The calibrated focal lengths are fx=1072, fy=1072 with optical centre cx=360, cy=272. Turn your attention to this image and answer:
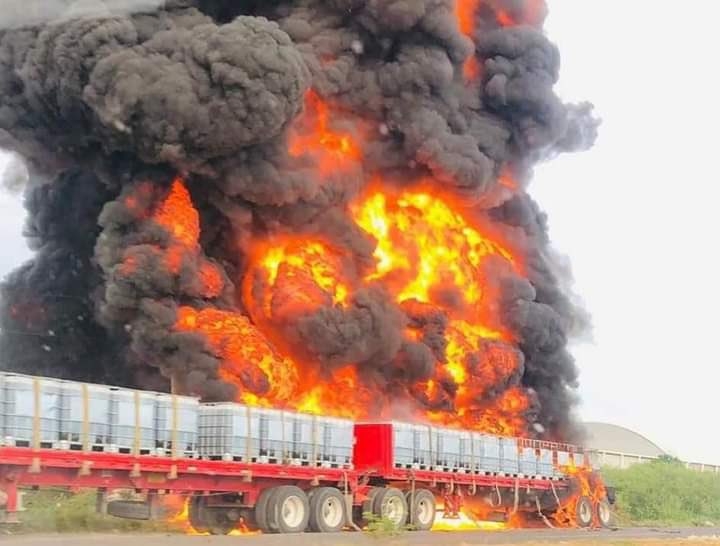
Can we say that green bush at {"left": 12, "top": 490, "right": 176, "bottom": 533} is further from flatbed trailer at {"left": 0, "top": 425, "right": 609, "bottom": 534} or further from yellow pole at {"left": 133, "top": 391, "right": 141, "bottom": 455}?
yellow pole at {"left": 133, "top": 391, "right": 141, "bottom": 455}

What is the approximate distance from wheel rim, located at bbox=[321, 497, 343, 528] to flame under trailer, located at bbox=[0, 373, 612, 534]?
39 millimetres

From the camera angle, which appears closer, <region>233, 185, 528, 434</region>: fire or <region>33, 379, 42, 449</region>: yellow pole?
<region>33, 379, 42, 449</region>: yellow pole

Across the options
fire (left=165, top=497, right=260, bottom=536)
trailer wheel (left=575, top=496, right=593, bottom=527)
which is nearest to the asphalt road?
fire (left=165, top=497, right=260, bottom=536)

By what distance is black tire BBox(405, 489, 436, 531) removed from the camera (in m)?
32.1

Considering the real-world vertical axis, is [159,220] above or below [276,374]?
above

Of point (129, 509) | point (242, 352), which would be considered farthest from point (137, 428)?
point (242, 352)

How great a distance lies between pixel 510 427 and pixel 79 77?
2309 centimetres

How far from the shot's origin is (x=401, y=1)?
42.8m

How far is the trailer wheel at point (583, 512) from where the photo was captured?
39969mm

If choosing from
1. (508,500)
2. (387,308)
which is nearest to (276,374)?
(387,308)

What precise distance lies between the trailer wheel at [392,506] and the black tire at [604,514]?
12688 mm

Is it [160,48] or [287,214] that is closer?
[160,48]

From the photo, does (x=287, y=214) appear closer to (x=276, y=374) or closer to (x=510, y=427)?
(x=276, y=374)

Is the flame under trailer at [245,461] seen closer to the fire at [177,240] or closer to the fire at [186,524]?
the fire at [186,524]
